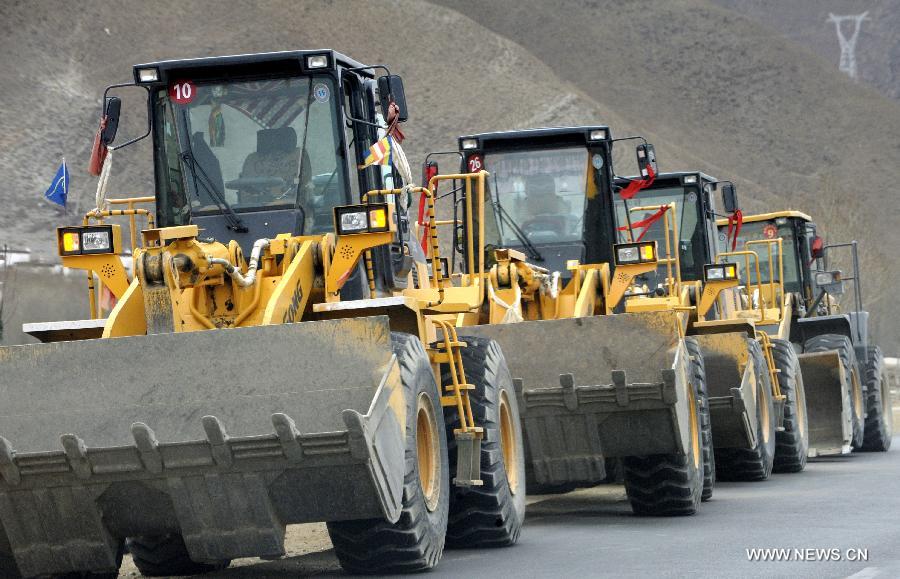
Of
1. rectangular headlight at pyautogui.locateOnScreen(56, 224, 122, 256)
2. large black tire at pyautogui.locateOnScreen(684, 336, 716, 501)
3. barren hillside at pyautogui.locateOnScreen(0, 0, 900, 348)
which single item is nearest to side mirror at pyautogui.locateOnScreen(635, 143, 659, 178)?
large black tire at pyautogui.locateOnScreen(684, 336, 716, 501)

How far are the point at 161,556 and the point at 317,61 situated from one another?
3.33 meters

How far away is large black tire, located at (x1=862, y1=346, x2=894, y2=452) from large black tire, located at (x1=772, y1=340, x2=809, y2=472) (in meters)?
4.12

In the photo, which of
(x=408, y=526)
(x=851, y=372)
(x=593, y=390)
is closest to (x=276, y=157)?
(x=408, y=526)

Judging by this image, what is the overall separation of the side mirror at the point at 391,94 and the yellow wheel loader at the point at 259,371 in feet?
0.06

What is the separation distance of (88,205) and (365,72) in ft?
186

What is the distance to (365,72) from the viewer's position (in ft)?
36.5

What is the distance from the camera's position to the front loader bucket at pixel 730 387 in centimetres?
1573

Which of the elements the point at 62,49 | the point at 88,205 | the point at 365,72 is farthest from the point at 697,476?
the point at 62,49

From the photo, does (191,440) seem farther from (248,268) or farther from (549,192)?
(549,192)

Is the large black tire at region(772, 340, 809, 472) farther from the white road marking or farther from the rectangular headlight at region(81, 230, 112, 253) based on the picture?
the rectangular headlight at region(81, 230, 112, 253)

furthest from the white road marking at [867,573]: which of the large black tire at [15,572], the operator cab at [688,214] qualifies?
the operator cab at [688,214]

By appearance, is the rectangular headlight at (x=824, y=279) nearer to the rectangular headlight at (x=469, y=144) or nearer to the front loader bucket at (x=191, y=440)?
the rectangular headlight at (x=469, y=144)

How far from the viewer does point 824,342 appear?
2170cm

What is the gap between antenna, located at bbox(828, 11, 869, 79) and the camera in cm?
12838
